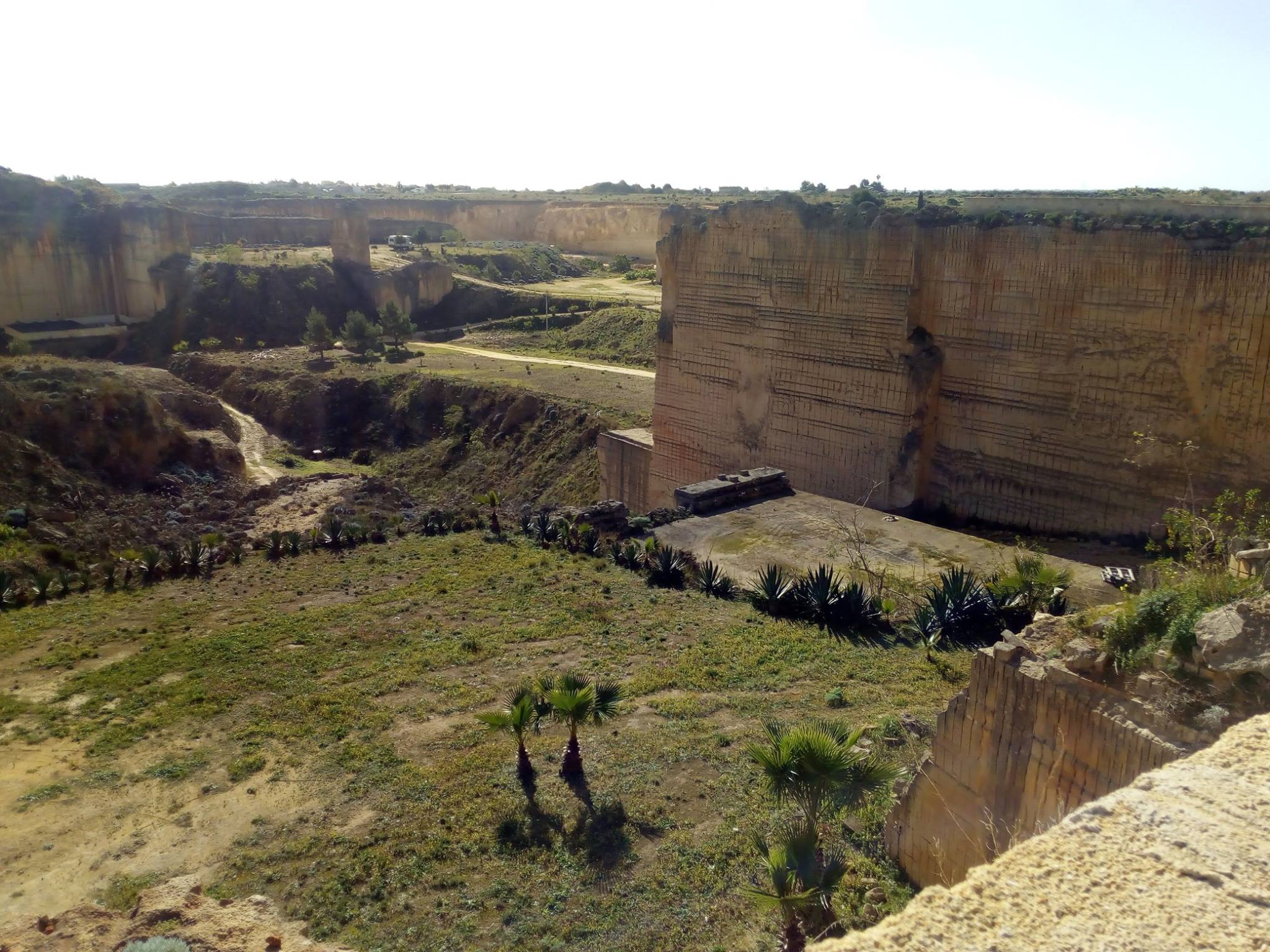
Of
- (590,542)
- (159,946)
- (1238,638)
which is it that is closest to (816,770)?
(1238,638)

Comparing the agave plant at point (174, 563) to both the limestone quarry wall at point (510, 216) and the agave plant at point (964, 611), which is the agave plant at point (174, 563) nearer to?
the agave plant at point (964, 611)

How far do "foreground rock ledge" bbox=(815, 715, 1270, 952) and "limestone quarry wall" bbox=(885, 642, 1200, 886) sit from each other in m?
1.30

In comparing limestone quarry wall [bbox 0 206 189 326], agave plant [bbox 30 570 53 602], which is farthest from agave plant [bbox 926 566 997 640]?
limestone quarry wall [bbox 0 206 189 326]

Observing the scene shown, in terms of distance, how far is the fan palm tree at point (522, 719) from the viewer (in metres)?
8.10

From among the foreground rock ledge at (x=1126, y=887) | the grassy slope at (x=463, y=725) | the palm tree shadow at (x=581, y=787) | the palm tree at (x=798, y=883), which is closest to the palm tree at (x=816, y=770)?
the palm tree at (x=798, y=883)

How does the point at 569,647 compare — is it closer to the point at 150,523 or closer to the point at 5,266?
the point at 150,523

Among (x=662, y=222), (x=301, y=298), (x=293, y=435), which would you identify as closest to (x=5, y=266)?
(x=301, y=298)

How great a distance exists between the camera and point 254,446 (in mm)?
30500

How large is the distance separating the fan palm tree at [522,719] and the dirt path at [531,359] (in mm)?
22443

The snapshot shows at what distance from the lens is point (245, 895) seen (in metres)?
7.07

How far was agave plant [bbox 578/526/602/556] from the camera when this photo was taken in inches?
642

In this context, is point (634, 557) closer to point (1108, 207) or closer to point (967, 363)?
point (967, 363)

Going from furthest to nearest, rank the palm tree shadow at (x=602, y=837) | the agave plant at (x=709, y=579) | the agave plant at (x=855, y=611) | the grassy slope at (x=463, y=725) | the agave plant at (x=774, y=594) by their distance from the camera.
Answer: the agave plant at (x=709, y=579), the agave plant at (x=774, y=594), the agave plant at (x=855, y=611), the palm tree shadow at (x=602, y=837), the grassy slope at (x=463, y=725)

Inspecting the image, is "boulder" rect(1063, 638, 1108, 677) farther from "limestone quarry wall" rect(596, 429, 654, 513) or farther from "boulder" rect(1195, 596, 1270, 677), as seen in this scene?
"limestone quarry wall" rect(596, 429, 654, 513)
